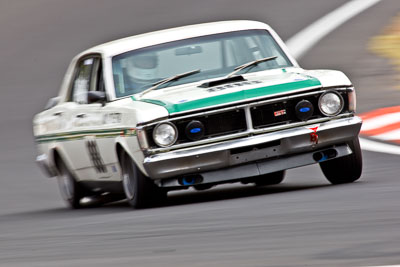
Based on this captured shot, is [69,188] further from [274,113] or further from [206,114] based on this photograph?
[274,113]

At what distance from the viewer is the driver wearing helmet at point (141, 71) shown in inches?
348

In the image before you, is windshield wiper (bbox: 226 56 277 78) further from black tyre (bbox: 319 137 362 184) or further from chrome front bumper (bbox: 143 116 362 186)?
black tyre (bbox: 319 137 362 184)

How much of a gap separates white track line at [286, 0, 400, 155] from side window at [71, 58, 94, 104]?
30.9 ft

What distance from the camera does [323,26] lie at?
860 inches

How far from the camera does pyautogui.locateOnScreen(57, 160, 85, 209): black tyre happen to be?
10.1m

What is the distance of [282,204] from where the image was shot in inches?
291

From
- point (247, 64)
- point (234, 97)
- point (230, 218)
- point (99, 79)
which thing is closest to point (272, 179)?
point (247, 64)

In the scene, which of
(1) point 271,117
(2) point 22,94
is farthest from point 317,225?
(2) point 22,94

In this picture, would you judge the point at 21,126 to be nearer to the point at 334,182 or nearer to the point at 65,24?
the point at 65,24

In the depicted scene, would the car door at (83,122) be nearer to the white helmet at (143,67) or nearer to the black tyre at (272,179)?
the white helmet at (143,67)

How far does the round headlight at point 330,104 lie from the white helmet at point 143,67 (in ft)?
4.63

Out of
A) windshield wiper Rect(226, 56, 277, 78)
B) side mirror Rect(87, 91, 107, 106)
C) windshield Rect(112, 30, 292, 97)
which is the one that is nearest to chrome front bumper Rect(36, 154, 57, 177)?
side mirror Rect(87, 91, 107, 106)

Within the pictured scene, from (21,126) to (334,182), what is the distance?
977 cm

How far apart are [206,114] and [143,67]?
1.11 metres
